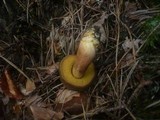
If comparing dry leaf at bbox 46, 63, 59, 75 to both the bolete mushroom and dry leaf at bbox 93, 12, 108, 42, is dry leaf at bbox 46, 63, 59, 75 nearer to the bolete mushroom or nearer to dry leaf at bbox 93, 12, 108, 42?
the bolete mushroom

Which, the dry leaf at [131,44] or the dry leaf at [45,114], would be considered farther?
the dry leaf at [131,44]

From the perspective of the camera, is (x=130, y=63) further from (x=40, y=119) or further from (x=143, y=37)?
(x=40, y=119)

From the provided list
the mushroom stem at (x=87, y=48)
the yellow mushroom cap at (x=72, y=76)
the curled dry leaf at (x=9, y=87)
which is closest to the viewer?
the mushroom stem at (x=87, y=48)

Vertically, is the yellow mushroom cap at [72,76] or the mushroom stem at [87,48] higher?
the mushroom stem at [87,48]

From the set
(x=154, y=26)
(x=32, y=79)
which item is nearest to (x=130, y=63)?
(x=154, y=26)

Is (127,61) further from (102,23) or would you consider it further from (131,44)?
(102,23)

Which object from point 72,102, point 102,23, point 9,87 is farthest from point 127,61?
point 9,87

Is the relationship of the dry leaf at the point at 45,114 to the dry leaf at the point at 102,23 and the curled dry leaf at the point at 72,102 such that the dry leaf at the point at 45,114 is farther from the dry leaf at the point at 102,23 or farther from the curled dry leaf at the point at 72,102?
the dry leaf at the point at 102,23

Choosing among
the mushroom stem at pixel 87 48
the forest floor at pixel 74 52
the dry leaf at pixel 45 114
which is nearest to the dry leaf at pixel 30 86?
the forest floor at pixel 74 52
